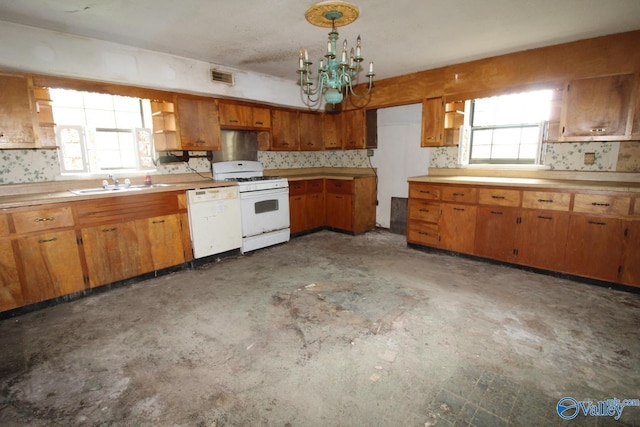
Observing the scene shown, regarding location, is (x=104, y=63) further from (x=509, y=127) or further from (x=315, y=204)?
(x=509, y=127)

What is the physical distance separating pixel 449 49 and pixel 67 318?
462 centimetres

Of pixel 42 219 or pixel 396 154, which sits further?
pixel 396 154

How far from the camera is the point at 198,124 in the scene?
3967 millimetres

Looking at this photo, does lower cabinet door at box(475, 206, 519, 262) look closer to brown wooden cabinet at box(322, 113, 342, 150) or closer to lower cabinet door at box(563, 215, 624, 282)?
lower cabinet door at box(563, 215, 624, 282)

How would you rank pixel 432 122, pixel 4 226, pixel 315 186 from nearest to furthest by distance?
pixel 4 226
pixel 432 122
pixel 315 186

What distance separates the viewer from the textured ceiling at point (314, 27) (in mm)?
2385

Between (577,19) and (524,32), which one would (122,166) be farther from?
(577,19)

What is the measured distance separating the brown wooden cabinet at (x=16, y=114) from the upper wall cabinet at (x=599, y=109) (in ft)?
17.6

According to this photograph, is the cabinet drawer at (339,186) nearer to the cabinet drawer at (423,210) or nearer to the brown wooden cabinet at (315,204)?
the brown wooden cabinet at (315,204)

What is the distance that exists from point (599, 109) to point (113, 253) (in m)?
5.15

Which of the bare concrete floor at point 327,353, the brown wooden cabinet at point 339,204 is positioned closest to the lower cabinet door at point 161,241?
the bare concrete floor at point 327,353

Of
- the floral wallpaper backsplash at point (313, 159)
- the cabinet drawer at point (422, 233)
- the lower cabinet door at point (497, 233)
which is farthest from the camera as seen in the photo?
the floral wallpaper backsplash at point (313, 159)

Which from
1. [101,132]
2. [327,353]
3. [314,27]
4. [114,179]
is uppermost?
[314,27]

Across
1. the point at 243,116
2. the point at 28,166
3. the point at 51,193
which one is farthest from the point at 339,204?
the point at 28,166
